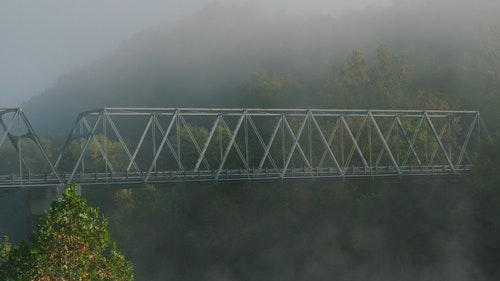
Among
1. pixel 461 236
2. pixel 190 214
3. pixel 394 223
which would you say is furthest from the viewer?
pixel 190 214

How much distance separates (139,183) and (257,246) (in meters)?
29.5

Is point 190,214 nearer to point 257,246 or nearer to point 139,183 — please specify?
point 257,246

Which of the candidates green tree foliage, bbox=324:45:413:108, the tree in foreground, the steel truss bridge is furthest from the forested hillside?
the tree in foreground

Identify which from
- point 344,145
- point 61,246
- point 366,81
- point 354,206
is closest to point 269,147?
point 354,206

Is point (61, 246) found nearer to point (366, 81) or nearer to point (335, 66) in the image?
point (366, 81)

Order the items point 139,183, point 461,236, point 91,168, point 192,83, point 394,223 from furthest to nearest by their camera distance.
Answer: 1. point 192,83
2. point 91,168
3. point 394,223
4. point 461,236
5. point 139,183

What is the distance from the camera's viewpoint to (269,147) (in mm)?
73938

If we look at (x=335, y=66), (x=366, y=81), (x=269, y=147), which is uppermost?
(x=335, y=66)

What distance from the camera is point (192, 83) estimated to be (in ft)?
557

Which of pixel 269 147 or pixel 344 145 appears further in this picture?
pixel 344 145

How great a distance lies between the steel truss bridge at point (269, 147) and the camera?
6994 cm

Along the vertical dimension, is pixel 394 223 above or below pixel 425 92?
below

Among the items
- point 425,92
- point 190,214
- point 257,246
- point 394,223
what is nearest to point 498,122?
point 425,92

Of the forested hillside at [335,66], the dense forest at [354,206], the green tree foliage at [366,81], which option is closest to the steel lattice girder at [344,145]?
the dense forest at [354,206]
